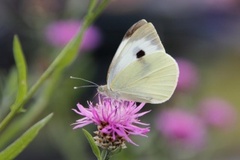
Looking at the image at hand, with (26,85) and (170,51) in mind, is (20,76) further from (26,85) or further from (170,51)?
(170,51)

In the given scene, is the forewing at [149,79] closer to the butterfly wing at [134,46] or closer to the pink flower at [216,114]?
the butterfly wing at [134,46]

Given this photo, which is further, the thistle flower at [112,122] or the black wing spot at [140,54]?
the black wing spot at [140,54]

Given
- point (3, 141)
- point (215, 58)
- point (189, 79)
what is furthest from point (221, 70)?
point (3, 141)

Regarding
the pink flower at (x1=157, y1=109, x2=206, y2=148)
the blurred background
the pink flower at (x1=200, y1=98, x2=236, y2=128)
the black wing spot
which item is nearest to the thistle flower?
the black wing spot

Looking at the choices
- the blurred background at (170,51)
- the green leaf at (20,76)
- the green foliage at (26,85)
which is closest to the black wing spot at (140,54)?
the green foliage at (26,85)

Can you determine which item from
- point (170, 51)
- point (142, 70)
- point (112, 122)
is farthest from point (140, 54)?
point (170, 51)

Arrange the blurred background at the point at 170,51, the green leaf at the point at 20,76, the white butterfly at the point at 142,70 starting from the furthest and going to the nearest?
the blurred background at the point at 170,51, the white butterfly at the point at 142,70, the green leaf at the point at 20,76
